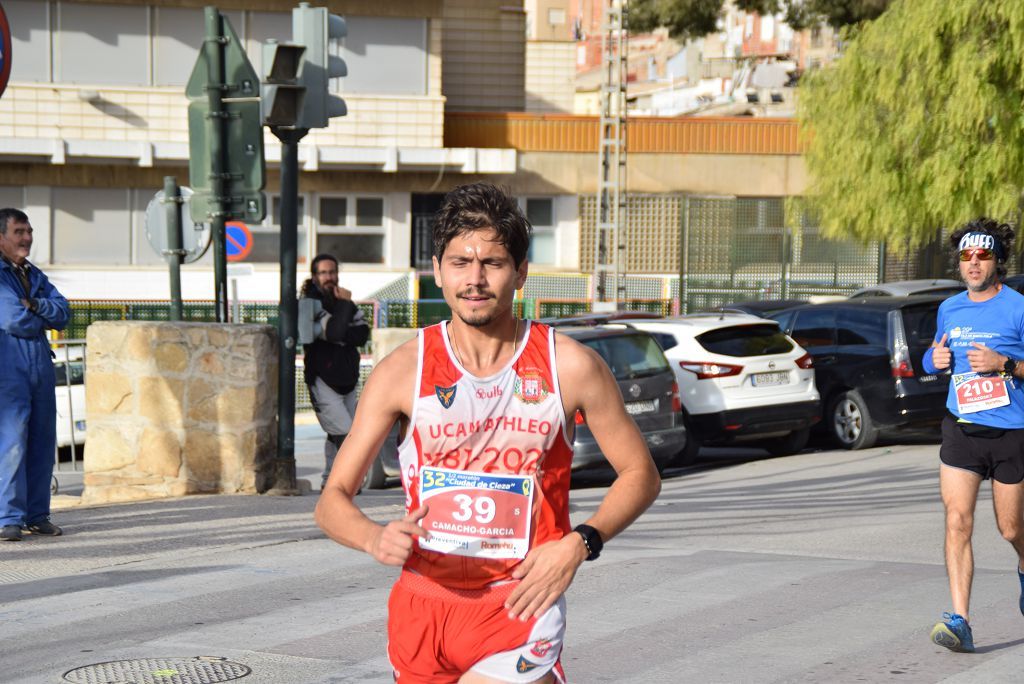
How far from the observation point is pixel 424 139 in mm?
34969

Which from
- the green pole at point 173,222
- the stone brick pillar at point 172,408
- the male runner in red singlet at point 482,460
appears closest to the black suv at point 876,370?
the green pole at point 173,222

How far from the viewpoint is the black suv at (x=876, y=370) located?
656 inches

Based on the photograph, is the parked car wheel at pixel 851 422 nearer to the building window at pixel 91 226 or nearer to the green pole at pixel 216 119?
the green pole at pixel 216 119

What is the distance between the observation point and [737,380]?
16.5m

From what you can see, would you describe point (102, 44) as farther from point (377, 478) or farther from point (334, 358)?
point (334, 358)

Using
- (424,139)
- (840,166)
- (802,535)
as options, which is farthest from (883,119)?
(802,535)

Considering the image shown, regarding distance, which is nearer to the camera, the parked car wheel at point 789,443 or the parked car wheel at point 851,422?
the parked car wheel at point 851,422

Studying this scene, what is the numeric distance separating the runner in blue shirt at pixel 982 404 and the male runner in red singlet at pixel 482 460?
11.8 feet

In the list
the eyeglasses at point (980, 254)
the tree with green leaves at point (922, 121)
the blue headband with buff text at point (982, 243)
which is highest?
the tree with green leaves at point (922, 121)

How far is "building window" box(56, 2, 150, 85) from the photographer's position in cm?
3288

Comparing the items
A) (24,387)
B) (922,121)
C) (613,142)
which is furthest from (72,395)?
(613,142)

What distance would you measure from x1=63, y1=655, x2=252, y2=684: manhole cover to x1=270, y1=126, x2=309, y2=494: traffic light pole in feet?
18.1

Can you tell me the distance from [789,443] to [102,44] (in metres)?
21.3

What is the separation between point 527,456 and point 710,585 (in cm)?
476
